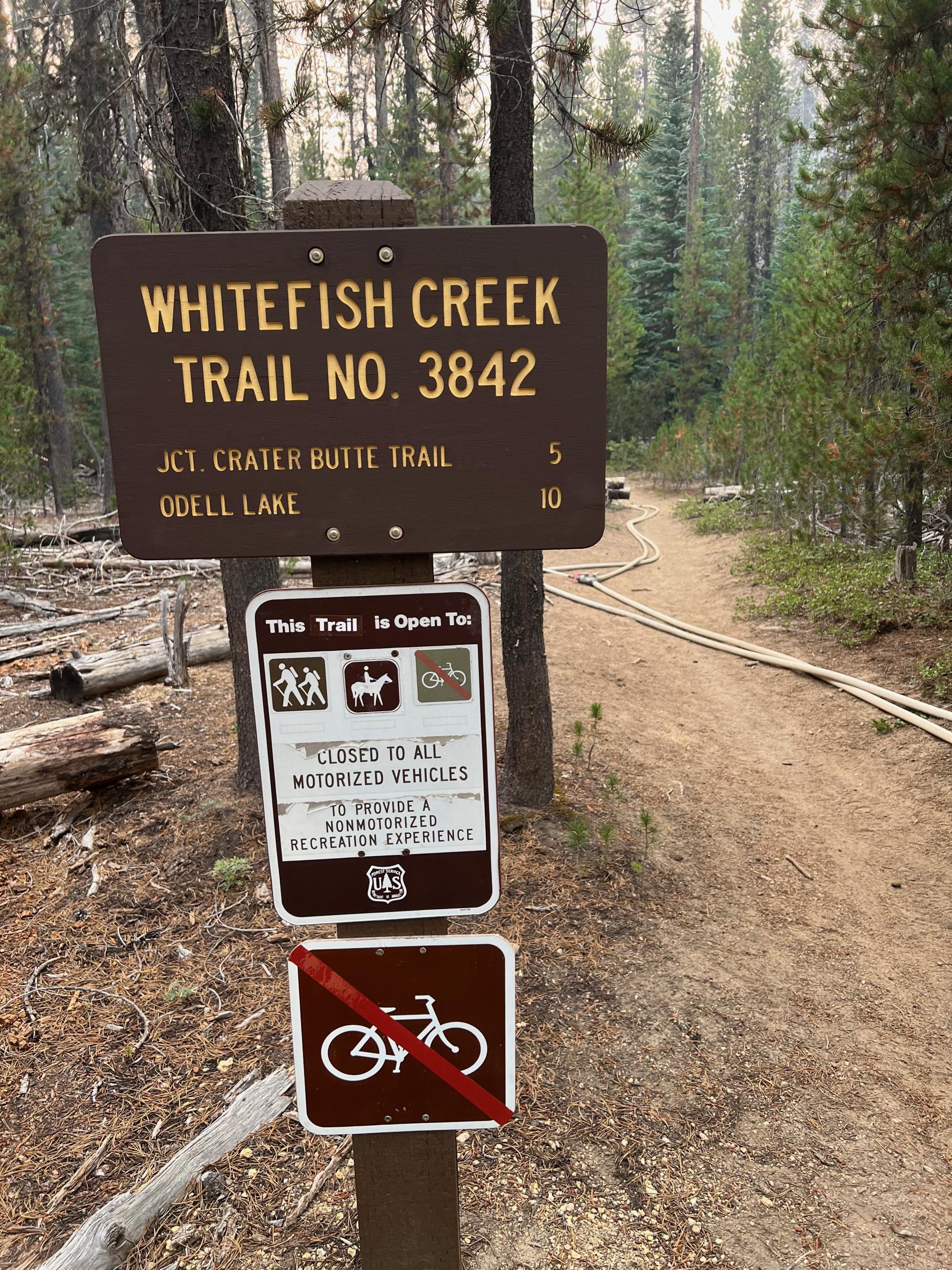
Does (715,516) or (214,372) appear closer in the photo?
(214,372)

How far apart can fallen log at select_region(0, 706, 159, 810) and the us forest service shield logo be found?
3681mm

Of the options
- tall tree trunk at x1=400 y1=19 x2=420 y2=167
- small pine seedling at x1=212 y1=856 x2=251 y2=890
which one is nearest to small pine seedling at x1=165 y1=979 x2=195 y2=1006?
small pine seedling at x1=212 y1=856 x2=251 y2=890

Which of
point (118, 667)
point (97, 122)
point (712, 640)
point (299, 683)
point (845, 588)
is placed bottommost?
point (712, 640)

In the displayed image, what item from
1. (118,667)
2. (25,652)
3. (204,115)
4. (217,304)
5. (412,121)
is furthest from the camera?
(412,121)

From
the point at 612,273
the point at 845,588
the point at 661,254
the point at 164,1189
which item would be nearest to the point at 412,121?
the point at 612,273

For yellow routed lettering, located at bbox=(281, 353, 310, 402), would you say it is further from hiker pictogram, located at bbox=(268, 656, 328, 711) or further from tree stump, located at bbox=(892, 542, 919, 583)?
tree stump, located at bbox=(892, 542, 919, 583)

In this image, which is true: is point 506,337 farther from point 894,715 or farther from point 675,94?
point 675,94

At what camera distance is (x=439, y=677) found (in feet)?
5.19

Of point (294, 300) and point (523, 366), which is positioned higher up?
point (294, 300)

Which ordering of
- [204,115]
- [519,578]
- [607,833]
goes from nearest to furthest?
[204,115] → [607,833] → [519,578]

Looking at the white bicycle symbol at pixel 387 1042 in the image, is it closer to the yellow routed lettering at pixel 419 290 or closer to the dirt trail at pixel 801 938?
the yellow routed lettering at pixel 419 290

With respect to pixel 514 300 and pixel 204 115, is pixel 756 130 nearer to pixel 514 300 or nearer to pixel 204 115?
pixel 204 115

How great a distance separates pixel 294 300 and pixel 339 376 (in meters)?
0.14

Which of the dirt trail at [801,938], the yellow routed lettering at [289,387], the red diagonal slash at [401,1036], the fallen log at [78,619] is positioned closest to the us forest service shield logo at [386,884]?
the red diagonal slash at [401,1036]
